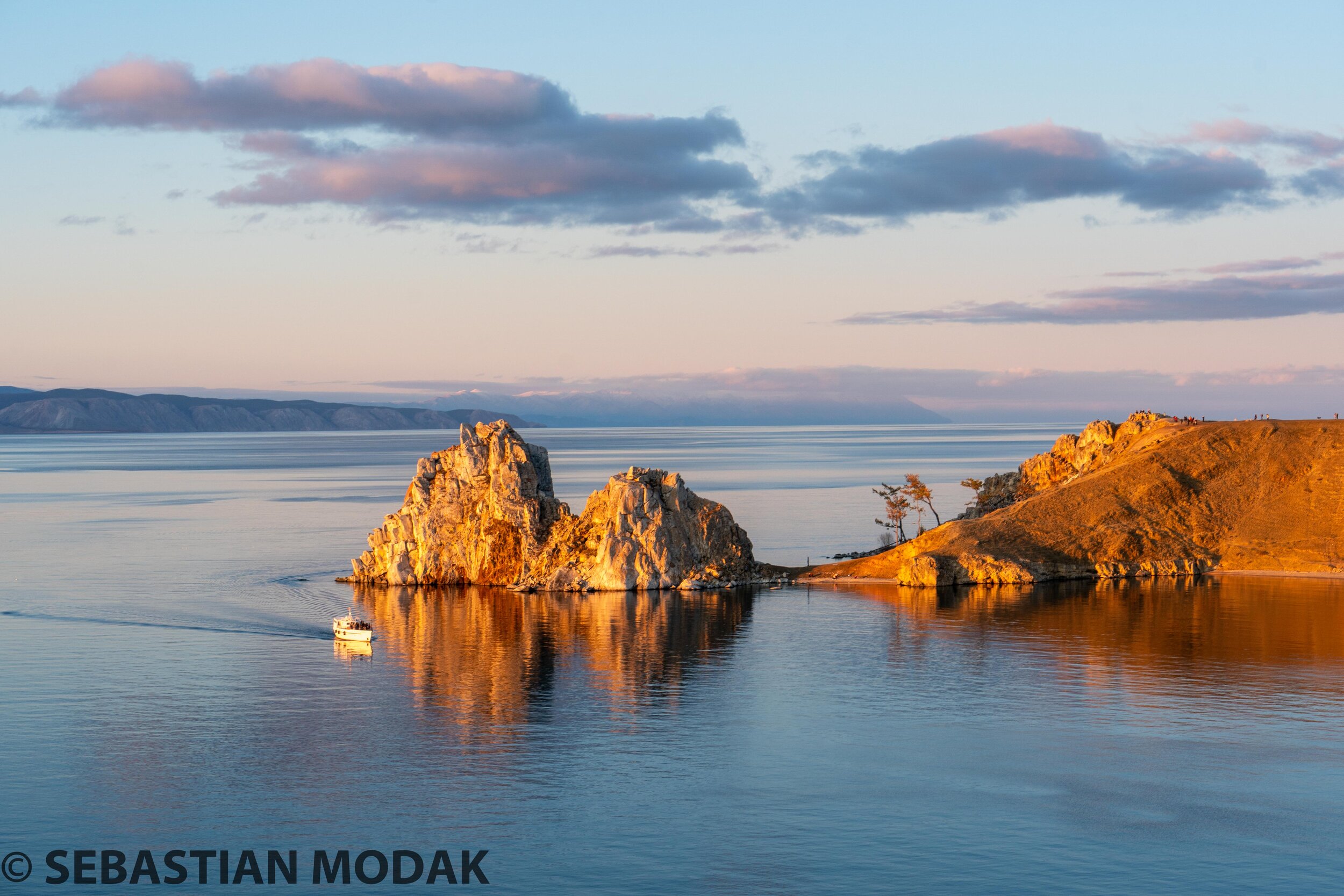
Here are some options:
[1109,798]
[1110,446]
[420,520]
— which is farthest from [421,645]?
[1110,446]

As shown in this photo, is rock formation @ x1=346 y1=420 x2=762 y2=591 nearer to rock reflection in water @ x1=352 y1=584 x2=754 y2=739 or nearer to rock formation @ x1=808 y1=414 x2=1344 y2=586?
rock reflection in water @ x1=352 y1=584 x2=754 y2=739

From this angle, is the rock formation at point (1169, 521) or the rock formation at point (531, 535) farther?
the rock formation at point (1169, 521)

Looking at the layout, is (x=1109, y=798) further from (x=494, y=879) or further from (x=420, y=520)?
(x=420, y=520)

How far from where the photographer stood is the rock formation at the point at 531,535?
130 metres

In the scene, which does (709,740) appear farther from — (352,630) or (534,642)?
(352,630)

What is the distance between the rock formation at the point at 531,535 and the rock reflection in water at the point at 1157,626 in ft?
51.2

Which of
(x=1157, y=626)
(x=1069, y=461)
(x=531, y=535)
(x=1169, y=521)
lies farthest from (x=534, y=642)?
(x=1069, y=461)

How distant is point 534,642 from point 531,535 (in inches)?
1254

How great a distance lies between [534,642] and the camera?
102m

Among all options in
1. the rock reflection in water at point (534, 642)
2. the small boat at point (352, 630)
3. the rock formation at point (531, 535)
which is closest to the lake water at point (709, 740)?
the rock reflection in water at point (534, 642)

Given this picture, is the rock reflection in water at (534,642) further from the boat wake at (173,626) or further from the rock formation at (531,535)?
the boat wake at (173,626)

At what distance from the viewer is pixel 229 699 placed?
80625 millimetres

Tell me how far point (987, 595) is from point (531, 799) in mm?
78325

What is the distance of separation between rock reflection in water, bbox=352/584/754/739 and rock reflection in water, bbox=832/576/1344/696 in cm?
1686
